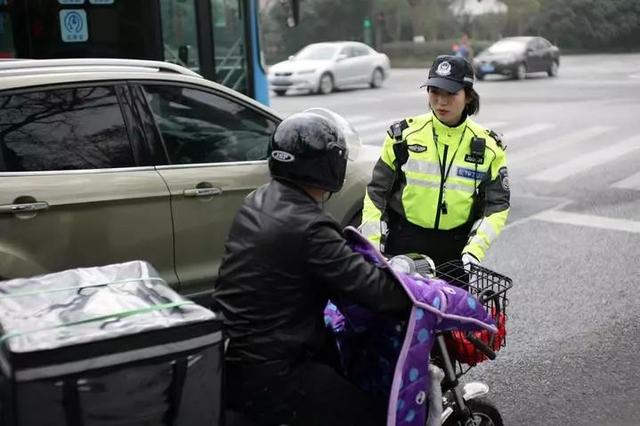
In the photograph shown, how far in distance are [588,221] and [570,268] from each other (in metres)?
1.74

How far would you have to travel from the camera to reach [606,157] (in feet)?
39.0

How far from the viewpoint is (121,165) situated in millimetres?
4492

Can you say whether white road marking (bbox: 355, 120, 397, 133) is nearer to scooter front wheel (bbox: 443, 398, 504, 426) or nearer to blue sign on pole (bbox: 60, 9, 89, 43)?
blue sign on pole (bbox: 60, 9, 89, 43)

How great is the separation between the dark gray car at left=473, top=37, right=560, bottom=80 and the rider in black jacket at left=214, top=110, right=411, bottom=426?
1091 inches

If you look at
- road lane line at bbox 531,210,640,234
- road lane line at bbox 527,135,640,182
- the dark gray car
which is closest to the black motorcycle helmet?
road lane line at bbox 531,210,640,234

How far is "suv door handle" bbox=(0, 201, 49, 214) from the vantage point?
4.00 meters

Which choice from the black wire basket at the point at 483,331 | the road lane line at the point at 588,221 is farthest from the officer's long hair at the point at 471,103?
the road lane line at the point at 588,221

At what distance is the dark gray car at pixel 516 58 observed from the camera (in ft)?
96.2

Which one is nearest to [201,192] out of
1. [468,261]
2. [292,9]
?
[468,261]

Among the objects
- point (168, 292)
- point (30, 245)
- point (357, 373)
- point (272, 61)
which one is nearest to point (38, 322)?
point (168, 292)

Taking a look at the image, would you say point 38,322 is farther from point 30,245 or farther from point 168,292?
point 30,245

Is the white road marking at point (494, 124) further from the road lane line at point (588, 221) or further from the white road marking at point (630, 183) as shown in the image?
the road lane line at point (588, 221)

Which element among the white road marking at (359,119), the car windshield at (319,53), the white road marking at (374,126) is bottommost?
the white road marking at (359,119)

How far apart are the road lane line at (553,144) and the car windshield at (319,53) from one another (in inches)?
468
